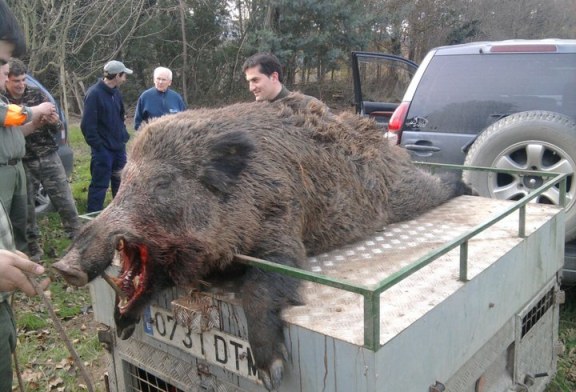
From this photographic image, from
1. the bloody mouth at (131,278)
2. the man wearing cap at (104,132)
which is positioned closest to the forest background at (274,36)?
the man wearing cap at (104,132)

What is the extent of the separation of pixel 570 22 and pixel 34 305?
1071 inches

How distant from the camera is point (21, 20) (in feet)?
33.6

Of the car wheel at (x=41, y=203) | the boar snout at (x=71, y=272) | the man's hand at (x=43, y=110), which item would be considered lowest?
the car wheel at (x=41, y=203)

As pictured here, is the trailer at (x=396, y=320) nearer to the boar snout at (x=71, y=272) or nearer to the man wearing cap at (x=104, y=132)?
the boar snout at (x=71, y=272)

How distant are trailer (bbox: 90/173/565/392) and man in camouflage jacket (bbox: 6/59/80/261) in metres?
2.96

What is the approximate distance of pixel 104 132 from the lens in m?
6.86

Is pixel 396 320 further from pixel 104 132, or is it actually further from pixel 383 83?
pixel 383 83

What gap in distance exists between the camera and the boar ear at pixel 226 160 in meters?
2.51

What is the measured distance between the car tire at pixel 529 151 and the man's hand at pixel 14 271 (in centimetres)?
334

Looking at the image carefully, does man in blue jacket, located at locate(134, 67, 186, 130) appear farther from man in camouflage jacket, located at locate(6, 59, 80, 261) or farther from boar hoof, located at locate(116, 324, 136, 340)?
boar hoof, located at locate(116, 324, 136, 340)

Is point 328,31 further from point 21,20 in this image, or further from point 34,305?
point 34,305

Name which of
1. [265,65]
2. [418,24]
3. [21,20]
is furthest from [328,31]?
[265,65]

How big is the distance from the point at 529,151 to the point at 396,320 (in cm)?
258

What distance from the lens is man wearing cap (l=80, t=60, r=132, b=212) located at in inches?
263
